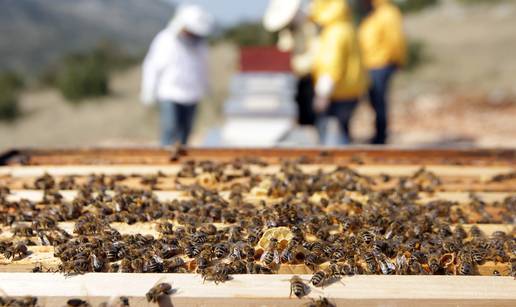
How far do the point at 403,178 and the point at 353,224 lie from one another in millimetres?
1240

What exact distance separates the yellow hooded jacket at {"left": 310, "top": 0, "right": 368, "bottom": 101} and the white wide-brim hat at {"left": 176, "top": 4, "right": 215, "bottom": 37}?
1587 millimetres

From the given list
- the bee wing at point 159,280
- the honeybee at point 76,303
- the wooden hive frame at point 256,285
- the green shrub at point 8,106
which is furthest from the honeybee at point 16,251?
the green shrub at point 8,106

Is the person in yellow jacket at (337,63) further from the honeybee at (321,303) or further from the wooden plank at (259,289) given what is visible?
the honeybee at (321,303)

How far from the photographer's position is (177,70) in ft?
26.7

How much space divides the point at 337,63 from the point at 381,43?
189cm

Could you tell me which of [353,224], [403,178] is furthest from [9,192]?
[403,178]

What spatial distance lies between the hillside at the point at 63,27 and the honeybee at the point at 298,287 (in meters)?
36.0

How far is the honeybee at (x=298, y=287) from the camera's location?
2.24 m

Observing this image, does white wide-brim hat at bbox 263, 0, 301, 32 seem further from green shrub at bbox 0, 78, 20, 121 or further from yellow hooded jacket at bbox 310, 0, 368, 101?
green shrub at bbox 0, 78, 20, 121

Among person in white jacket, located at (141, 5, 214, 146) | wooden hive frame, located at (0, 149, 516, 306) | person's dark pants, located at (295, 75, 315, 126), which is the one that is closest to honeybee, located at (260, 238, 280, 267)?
wooden hive frame, located at (0, 149, 516, 306)

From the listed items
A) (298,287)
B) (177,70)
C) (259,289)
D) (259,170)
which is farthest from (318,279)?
(177,70)

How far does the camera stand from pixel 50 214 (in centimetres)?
314

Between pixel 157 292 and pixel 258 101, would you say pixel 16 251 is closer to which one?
pixel 157 292

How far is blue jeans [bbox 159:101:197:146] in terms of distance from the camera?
327 inches
